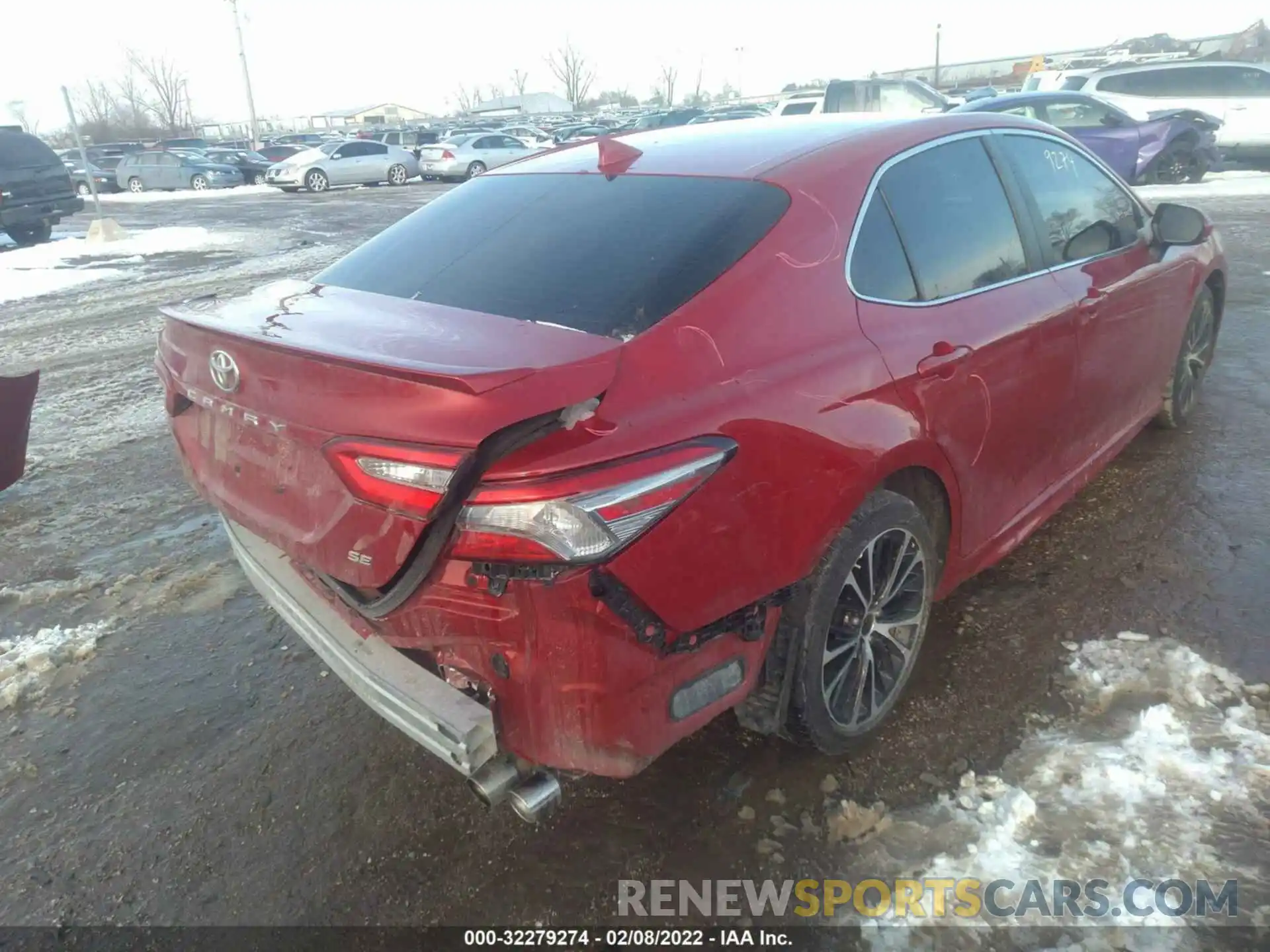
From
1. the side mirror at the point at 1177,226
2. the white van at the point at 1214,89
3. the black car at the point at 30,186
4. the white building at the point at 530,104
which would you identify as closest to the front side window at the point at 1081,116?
the white van at the point at 1214,89

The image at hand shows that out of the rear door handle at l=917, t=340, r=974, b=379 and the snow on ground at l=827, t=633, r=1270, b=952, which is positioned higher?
the rear door handle at l=917, t=340, r=974, b=379

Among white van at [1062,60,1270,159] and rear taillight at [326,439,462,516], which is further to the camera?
white van at [1062,60,1270,159]

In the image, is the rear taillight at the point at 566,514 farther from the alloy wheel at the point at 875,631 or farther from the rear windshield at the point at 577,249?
the alloy wheel at the point at 875,631

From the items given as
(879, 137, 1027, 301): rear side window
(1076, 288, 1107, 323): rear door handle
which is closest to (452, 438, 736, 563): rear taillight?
(879, 137, 1027, 301): rear side window

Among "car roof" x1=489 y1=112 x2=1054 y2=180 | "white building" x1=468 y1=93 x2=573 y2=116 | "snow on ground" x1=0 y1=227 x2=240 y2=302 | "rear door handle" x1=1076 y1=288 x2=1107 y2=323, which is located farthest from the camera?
"white building" x1=468 y1=93 x2=573 y2=116

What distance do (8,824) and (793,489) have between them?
245cm

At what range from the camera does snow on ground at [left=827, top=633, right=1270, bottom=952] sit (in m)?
2.07

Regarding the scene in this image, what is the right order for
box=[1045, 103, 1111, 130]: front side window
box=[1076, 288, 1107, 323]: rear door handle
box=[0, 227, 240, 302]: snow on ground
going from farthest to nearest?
box=[1045, 103, 1111, 130]: front side window < box=[0, 227, 240, 302]: snow on ground < box=[1076, 288, 1107, 323]: rear door handle

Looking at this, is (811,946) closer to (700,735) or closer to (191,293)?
(700,735)

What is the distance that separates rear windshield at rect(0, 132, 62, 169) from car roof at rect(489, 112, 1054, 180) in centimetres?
1562

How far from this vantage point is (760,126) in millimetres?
3111

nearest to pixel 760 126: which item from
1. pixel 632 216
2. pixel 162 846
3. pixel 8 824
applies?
pixel 632 216

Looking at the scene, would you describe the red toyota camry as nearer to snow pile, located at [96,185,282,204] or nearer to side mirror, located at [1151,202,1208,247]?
side mirror, located at [1151,202,1208,247]

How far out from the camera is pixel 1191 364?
15.6 ft
